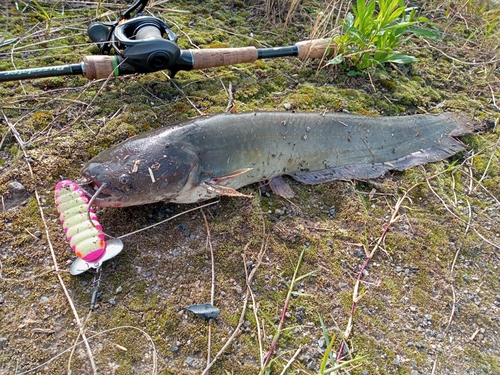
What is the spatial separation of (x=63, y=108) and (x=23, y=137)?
0.43m

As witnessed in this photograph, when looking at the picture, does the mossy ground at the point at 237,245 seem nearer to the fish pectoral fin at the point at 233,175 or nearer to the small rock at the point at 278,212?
the small rock at the point at 278,212

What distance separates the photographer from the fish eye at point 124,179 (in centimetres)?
253

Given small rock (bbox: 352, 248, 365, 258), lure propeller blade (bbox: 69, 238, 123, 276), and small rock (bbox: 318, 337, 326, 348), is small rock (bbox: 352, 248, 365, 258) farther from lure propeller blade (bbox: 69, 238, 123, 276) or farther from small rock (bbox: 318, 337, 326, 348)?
lure propeller blade (bbox: 69, 238, 123, 276)

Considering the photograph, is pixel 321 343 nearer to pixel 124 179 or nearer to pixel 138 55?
pixel 124 179

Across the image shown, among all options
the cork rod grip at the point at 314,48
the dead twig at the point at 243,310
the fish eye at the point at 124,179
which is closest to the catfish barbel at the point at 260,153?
the fish eye at the point at 124,179

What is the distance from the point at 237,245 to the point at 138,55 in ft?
5.68

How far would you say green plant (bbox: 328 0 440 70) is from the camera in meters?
4.05

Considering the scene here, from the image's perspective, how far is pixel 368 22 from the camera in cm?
409

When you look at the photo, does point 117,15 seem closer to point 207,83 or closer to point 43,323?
point 207,83

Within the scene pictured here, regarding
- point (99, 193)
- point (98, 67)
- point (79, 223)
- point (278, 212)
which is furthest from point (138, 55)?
point (278, 212)

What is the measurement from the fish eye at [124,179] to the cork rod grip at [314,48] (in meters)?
2.48

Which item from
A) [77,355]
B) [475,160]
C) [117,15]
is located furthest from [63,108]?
[475,160]

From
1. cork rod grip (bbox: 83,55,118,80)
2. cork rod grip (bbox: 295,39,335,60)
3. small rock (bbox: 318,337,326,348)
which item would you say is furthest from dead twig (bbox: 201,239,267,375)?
cork rod grip (bbox: 295,39,335,60)

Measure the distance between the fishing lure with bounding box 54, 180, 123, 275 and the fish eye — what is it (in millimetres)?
236
